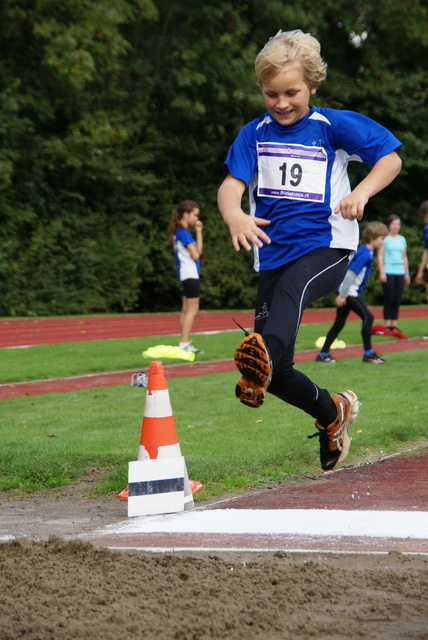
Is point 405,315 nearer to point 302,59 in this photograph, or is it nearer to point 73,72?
point 73,72

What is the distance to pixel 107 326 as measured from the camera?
20891mm

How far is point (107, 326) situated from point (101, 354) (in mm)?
6804

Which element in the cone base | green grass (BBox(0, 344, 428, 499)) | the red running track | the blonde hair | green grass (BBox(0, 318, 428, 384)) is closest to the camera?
the blonde hair

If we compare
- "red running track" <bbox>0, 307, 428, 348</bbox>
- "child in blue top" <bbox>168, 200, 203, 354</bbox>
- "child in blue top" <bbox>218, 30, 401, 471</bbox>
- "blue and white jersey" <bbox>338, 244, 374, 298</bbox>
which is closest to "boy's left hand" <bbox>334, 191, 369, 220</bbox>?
"child in blue top" <bbox>218, 30, 401, 471</bbox>

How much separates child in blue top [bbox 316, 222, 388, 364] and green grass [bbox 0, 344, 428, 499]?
1.46m

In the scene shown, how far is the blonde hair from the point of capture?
4.73 meters

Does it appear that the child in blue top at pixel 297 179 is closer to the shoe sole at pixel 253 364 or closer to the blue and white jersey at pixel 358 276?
the shoe sole at pixel 253 364

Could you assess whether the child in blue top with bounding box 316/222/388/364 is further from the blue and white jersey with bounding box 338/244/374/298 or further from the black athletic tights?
the black athletic tights

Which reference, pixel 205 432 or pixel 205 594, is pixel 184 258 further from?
pixel 205 594

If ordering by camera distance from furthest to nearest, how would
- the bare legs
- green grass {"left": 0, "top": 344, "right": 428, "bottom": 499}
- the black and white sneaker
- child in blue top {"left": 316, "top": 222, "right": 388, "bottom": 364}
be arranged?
the bare legs → the black and white sneaker → child in blue top {"left": 316, "top": 222, "right": 388, "bottom": 364} → green grass {"left": 0, "top": 344, "right": 428, "bottom": 499}

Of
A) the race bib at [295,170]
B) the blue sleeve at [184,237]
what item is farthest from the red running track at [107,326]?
the race bib at [295,170]

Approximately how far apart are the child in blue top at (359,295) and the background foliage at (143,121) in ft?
47.0

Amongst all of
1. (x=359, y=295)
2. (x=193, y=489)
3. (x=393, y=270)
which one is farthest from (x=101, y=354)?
(x=193, y=489)

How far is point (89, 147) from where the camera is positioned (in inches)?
1056
